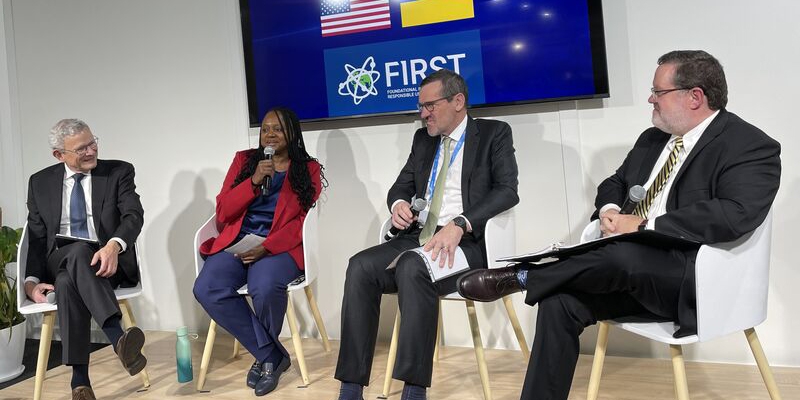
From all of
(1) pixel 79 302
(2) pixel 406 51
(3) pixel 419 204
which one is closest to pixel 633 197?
(3) pixel 419 204

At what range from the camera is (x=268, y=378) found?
344 cm

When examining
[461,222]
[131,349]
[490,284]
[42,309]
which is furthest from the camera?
[42,309]

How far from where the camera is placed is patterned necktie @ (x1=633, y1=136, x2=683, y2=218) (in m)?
2.71

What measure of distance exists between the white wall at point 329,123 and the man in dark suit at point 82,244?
2.91ft

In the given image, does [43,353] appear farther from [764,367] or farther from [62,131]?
[764,367]

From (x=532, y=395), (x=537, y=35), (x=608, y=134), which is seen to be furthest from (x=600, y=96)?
(x=532, y=395)

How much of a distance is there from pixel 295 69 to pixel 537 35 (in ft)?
4.33

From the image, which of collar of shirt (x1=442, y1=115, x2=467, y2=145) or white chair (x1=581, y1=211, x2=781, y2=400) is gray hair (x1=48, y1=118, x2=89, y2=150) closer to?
collar of shirt (x1=442, y1=115, x2=467, y2=145)

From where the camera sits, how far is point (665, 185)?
8.89 feet

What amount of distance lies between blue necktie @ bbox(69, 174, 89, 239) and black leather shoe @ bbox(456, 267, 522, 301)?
6.57 feet

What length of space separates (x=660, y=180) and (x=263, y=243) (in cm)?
175

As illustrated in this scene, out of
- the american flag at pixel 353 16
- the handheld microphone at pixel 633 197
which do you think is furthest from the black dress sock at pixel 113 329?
the handheld microphone at pixel 633 197

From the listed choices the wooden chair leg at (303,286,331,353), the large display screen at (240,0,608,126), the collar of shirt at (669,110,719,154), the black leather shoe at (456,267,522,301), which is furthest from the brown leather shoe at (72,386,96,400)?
the collar of shirt at (669,110,719,154)

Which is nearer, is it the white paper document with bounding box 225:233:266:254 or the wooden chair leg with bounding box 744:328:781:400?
the wooden chair leg with bounding box 744:328:781:400
